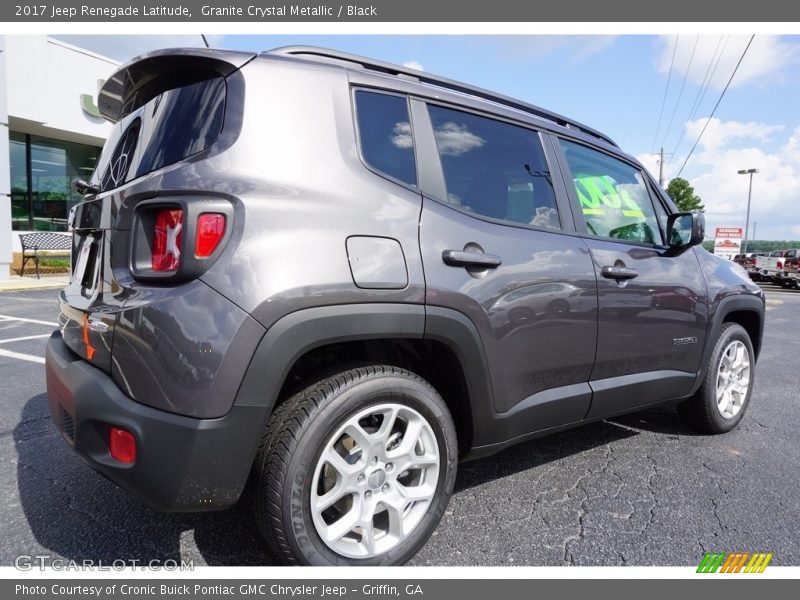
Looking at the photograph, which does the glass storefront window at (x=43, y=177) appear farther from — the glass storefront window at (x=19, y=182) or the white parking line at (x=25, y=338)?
the white parking line at (x=25, y=338)

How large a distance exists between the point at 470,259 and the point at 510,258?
245 millimetres

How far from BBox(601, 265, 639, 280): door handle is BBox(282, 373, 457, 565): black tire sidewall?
118 cm

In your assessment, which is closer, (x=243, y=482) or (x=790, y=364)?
(x=243, y=482)

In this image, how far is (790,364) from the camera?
19.6ft

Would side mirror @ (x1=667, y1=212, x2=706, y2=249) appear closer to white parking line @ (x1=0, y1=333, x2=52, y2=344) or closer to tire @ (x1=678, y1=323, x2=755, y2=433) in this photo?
tire @ (x1=678, y1=323, x2=755, y2=433)

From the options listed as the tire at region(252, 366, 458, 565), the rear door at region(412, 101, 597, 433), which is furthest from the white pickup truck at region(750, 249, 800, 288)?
the tire at region(252, 366, 458, 565)

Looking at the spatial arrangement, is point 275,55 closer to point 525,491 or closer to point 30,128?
point 525,491

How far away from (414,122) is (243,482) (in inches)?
59.8

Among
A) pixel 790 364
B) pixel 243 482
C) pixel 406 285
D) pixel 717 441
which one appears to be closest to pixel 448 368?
pixel 406 285

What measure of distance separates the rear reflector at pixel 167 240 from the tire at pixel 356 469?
598 millimetres

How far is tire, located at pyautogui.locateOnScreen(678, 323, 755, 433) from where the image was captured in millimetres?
3477

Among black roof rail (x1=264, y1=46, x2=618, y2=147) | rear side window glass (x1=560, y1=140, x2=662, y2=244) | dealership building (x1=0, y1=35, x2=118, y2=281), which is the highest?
dealership building (x1=0, y1=35, x2=118, y2=281)

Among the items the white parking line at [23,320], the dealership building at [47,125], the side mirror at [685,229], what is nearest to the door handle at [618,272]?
the side mirror at [685,229]

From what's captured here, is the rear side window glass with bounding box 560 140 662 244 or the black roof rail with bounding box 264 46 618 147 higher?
the black roof rail with bounding box 264 46 618 147
